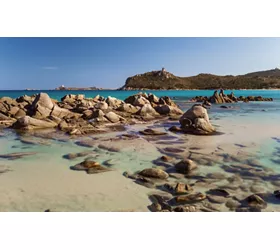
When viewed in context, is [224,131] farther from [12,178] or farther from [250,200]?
[12,178]

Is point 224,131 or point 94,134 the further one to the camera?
point 224,131

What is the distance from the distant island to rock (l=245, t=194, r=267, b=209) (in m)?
93.1

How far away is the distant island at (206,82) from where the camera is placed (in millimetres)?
93594

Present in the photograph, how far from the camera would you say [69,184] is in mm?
5645

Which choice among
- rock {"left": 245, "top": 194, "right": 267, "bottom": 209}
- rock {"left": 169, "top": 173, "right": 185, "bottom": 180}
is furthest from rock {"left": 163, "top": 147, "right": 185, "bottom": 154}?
rock {"left": 245, "top": 194, "right": 267, "bottom": 209}

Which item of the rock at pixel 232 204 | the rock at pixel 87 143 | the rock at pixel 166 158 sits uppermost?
the rock at pixel 166 158

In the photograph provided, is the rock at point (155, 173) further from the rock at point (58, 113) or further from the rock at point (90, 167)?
the rock at point (58, 113)

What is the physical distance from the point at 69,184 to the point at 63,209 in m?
1.09

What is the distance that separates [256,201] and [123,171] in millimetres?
3036

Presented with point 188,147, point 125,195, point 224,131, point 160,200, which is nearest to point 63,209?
point 125,195

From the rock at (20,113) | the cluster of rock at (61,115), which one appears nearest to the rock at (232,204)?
the cluster of rock at (61,115)

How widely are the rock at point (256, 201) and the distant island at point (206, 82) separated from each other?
93057mm

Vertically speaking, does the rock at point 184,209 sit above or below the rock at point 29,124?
below
